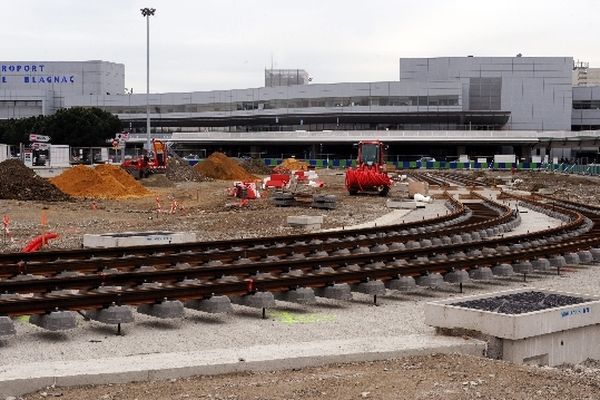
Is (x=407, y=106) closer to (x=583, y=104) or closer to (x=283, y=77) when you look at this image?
(x=583, y=104)

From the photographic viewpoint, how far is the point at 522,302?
12.9m

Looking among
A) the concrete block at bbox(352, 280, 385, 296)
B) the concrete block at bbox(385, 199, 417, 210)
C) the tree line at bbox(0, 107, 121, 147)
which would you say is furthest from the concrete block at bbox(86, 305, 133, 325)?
the tree line at bbox(0, 107, 121, 147)

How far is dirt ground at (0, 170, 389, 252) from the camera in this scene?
27.3 m

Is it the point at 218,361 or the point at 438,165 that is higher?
the point at 218,361

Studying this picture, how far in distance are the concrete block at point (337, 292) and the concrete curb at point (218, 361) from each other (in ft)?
10.8

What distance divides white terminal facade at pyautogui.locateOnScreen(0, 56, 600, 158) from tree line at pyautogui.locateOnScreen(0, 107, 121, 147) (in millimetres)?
13067

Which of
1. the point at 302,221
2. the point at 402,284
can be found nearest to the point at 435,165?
the point at 302,221

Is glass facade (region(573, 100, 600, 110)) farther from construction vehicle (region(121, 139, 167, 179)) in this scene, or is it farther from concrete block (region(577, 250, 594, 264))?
concrete block (region(577, 250, 594, 264))

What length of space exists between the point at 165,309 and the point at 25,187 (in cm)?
3057

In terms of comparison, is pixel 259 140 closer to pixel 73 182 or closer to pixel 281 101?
pixel 281 101

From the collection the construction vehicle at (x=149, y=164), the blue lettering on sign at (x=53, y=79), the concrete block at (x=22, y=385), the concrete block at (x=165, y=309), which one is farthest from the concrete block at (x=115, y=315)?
the blue lettering on sign at (x=53, y=79)

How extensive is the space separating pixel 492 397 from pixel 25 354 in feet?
18.3

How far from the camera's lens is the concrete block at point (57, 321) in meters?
11.9

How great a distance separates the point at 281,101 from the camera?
145875 mm
